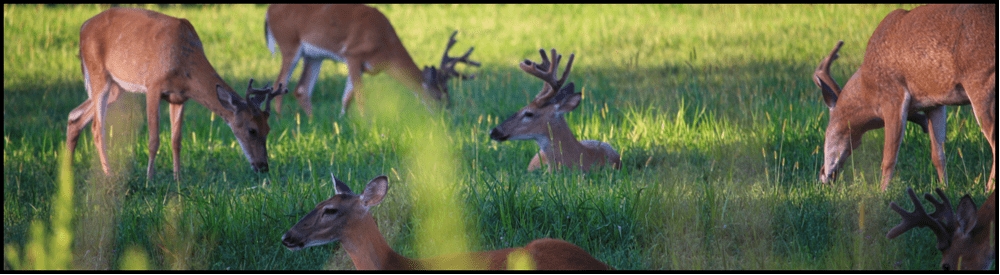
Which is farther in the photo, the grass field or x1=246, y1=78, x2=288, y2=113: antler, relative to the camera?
x1=246, y1=78, x2=288, y2=113: antler

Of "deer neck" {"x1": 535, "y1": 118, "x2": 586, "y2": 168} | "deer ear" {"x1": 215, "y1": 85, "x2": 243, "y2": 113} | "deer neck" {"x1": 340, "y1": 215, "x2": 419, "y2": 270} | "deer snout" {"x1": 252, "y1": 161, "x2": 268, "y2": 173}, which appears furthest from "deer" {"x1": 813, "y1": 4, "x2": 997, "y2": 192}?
"deer ear" {"x1": 215, "y1": 85, "x2": 243, "y2": 113}

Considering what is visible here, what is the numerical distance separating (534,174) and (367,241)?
A: 2.63m

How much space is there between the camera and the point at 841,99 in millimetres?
6312

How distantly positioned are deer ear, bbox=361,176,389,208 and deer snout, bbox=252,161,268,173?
3.12 meters

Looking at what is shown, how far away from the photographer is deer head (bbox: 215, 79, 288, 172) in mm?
7375

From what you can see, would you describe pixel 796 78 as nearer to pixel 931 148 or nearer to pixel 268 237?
pixel 931 148

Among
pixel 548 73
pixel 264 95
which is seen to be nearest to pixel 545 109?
Result: pixel 548 73

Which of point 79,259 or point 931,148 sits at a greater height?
point 931,148

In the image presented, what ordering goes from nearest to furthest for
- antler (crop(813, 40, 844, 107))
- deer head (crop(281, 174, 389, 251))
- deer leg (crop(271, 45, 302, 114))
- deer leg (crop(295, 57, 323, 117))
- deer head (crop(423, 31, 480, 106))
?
deer head (crop(281, 174, 389, 251)) → antler (crop(813, 40, 844, 107)) → deer leg (crop(295, 57, 323, 117)) → deer head (crop(423, 31, 480, 106)) → deer leg (crop(271, 45, 302, 114))

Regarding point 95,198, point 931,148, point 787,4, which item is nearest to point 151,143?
point 95,198

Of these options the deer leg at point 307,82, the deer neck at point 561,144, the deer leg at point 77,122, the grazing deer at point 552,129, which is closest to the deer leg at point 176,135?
the deer leg at point 77,122

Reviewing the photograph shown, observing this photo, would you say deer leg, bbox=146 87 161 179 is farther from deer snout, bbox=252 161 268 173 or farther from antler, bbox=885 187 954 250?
antler, bbox=885 187 954 250

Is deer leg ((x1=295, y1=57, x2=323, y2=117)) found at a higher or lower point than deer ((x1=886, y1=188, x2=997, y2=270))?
lower

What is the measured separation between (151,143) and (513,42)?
26.5ft
